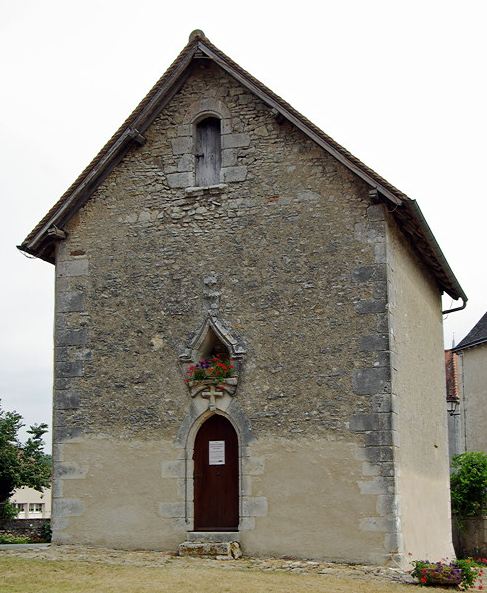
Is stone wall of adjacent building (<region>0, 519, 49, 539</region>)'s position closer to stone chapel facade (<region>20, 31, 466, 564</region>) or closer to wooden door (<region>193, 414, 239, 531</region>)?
stone chapel facade (<region>20, 31, 466, 564</region>)

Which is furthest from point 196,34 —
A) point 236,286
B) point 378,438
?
point 378,438

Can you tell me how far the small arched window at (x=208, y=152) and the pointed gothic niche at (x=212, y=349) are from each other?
2309mm

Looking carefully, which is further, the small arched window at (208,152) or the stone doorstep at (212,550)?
the small arched window at (208,152)

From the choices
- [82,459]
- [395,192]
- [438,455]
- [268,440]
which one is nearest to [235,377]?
[268,440]

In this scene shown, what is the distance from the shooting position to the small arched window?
543 inches

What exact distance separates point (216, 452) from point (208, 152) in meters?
4.79

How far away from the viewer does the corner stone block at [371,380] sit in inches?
476

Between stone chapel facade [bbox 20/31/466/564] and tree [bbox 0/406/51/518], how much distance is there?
4.98 m

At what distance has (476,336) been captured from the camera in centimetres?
2467

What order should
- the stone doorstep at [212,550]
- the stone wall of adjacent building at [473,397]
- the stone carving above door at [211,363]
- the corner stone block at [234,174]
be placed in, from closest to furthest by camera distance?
the stone doorstep at [212,550] < the stone carving above door at [211,363] < the corner stone block at [234,174] < the stone wall of adjacent building at [473,397]

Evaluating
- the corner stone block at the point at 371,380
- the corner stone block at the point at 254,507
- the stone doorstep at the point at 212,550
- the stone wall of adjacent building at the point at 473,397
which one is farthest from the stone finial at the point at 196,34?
the stone wall of adjacent building at the point at 473,397

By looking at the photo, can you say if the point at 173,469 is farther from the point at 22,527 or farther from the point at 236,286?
the point at 22,527

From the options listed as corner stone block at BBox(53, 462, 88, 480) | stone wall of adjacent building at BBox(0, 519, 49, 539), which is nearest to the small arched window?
corner stone block at BBox(53, 462, 88, 480)

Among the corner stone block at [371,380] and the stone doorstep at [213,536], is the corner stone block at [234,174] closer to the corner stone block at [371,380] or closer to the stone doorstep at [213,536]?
the corner stone block at [371,380]
